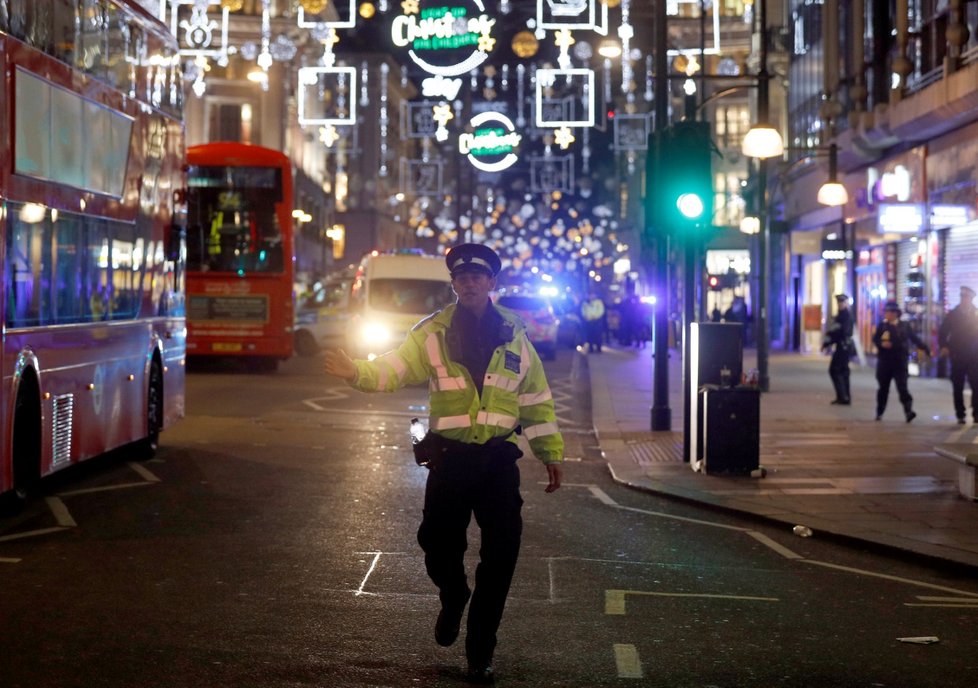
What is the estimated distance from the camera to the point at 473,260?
20.8 ft

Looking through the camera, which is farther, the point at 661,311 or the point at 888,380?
the point at 888,380

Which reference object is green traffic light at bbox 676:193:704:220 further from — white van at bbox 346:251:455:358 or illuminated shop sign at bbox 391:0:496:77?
white van at bbox 346:251:455:358

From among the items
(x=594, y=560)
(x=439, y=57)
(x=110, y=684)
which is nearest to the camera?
(x=110, y=684)

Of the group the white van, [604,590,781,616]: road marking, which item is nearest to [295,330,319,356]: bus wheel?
the white van

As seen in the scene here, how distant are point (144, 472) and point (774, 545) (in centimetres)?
621

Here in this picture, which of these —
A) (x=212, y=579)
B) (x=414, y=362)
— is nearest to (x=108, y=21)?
(x=212, y=579)

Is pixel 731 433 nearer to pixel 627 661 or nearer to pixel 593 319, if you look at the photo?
pixel 627 661

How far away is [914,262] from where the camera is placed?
1265 inches

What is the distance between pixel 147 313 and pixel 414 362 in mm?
9140

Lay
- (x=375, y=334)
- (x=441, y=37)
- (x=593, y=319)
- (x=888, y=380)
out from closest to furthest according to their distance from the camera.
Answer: (x=888, y=380) → (x=441, y=37) → (x=375, y=334) → (x=593, y=319)

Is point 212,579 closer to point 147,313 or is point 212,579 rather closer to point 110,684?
point 110,684

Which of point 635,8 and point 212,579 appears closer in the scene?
point 212,579

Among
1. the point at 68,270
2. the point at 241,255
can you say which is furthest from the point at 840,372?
the point at 68,270

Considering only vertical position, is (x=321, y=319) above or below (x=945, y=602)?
above
